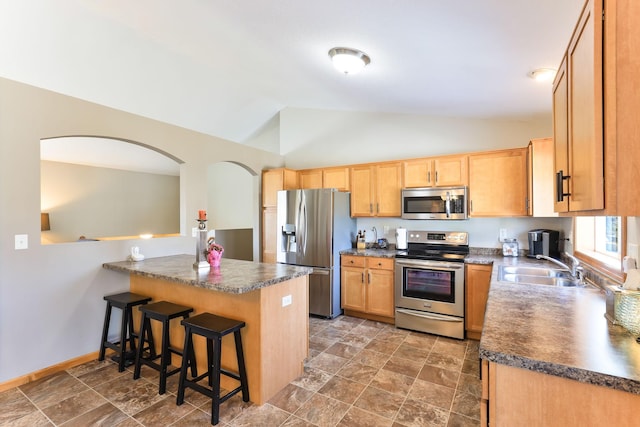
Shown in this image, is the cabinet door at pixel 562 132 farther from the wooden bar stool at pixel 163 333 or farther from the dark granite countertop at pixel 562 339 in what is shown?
the wooden bar stool at pixel 163 333

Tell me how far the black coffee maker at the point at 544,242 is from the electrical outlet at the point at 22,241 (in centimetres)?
477

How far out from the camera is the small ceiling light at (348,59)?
2.59 m

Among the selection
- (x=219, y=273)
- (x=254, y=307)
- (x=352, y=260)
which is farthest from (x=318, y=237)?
(x=254, y=307)

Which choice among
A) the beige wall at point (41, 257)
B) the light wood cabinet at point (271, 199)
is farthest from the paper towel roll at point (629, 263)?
the beige wall at point (41, 257)

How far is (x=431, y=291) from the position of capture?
3559 mm

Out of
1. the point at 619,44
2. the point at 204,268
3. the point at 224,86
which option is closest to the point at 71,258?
the point at 204,268

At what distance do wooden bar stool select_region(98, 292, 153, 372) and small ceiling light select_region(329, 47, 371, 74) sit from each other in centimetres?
279

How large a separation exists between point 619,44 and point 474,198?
286 centimetres

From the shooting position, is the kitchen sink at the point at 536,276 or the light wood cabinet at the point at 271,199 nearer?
the kitchen sink at the point at 536,276

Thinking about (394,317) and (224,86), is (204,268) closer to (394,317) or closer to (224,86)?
(394,317)

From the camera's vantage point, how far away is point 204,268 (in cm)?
269

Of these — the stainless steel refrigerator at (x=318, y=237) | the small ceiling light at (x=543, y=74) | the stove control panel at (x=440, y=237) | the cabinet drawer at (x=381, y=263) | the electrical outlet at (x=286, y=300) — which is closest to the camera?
the small ceiling light at (x=543, y=74)

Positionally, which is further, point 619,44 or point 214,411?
point 214,411

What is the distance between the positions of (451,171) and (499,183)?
537 mm
